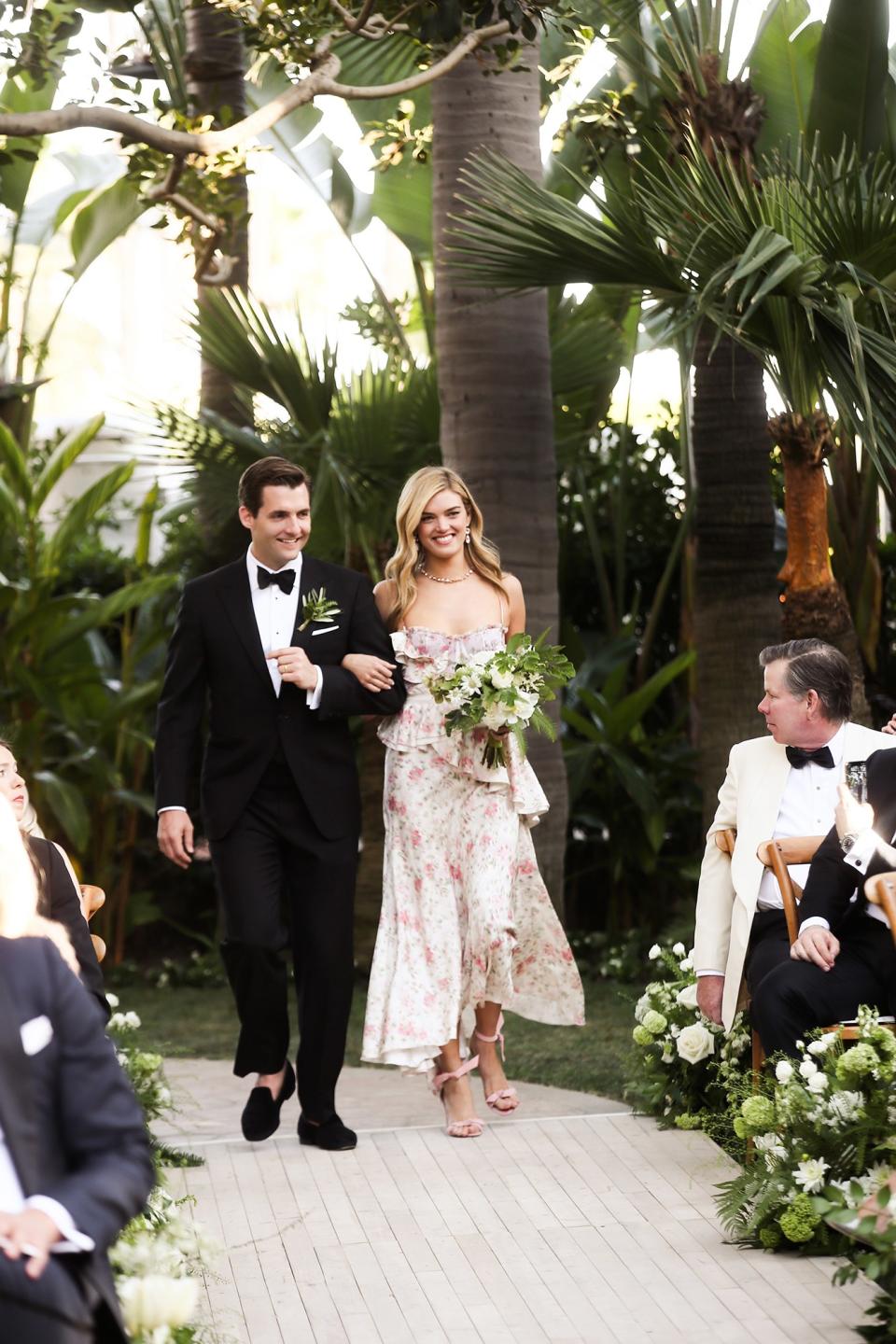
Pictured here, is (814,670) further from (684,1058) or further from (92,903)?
(92,903)

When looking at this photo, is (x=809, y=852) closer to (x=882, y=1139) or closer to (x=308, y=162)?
(x=882, y=1139)

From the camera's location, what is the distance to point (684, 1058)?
5336 millimetres

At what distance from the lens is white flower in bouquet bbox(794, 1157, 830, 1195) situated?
13.1 ft

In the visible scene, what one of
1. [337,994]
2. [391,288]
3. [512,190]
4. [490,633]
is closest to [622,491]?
[512,190]

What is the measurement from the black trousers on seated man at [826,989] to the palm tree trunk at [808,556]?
1909 mm

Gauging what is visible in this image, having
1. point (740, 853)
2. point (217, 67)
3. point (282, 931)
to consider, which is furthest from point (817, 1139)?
point (217, 67)

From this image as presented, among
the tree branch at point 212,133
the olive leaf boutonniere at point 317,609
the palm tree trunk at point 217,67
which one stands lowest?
the olive leaf boutonniere at point 317,609

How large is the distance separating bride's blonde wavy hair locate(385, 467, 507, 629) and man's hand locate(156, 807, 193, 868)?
0.91 meters

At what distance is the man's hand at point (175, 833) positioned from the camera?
528 cm

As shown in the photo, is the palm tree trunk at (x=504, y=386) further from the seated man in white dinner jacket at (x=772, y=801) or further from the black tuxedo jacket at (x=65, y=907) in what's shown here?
the black tuxedo jacket at (x=65, y=907)

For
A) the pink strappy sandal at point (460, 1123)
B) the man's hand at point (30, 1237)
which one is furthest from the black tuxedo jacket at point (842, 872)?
the man's hand at point (30, 1237)

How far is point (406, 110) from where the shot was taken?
7.48 meters

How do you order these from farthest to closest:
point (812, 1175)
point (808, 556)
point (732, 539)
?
1. point (732, 539)
2. point (808, 556)
3. point (812, 1175)

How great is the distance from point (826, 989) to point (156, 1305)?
94.0 inches
